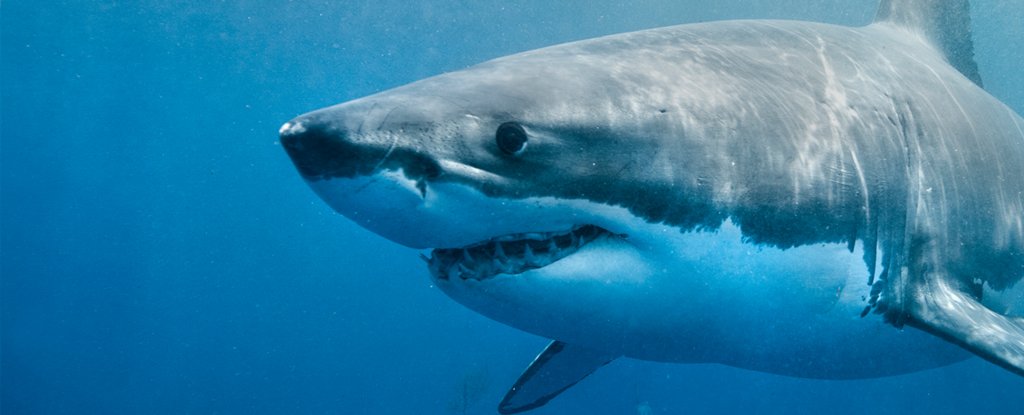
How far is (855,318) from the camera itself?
111 inches

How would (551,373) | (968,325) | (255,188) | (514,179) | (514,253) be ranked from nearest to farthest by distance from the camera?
(514,179) → (514,253) → (968,325) → (551,373) → (255,188)

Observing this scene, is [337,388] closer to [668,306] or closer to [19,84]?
[19,84]

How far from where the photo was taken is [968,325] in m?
2.64

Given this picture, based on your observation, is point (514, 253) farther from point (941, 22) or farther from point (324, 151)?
point (941, 22)

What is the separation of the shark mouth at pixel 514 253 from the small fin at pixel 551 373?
6.90 feet

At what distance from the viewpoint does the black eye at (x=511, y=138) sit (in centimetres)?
189

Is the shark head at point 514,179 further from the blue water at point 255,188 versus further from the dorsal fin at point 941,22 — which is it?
the blue water at point 255,188

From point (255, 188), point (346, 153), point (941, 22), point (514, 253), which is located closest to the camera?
point (346, 153)

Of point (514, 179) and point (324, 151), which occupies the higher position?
point (324, 151)

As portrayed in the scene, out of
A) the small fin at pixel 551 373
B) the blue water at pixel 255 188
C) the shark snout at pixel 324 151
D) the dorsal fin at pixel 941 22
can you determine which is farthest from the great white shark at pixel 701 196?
the blue water at pixel 255 188

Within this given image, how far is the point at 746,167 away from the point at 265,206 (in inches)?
2101

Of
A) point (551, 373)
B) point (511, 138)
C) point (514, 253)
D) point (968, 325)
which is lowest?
point (968, 325)

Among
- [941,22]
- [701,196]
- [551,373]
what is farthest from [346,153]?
[941,22]

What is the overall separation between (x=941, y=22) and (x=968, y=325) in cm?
330
